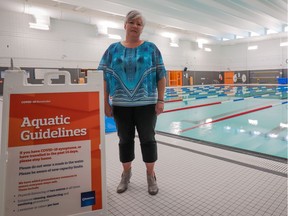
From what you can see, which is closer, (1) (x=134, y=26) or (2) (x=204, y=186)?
(1) (x=134, y=26)

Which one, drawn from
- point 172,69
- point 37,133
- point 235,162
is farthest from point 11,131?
point 172,69

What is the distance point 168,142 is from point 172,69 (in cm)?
1879

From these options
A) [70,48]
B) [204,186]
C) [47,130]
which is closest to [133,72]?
[47,130]

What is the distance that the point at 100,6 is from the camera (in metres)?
10.9

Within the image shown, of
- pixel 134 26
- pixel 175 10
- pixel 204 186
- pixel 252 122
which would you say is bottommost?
pixel 204 186

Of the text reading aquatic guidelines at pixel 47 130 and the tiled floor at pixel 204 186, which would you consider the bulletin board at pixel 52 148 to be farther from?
the tiled floor at pixel 204 186

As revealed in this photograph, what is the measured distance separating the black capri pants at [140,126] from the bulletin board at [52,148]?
0.49 metres

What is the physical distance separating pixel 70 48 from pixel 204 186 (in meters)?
15.0

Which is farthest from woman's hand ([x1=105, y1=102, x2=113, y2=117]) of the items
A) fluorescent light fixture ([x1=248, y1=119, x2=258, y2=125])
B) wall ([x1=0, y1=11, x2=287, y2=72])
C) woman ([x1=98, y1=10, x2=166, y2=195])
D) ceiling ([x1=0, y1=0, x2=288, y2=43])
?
wall ([x1=0, y1=11, x2=287, y2=72])

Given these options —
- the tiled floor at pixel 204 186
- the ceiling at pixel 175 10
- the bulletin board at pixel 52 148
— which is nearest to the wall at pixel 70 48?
the ceiling at pixel 175 10

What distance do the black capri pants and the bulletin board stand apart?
49cm

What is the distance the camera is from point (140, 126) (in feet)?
6.10

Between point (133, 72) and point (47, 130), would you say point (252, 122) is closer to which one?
point (133, 72)

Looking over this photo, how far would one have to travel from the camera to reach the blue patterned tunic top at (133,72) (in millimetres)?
1789
